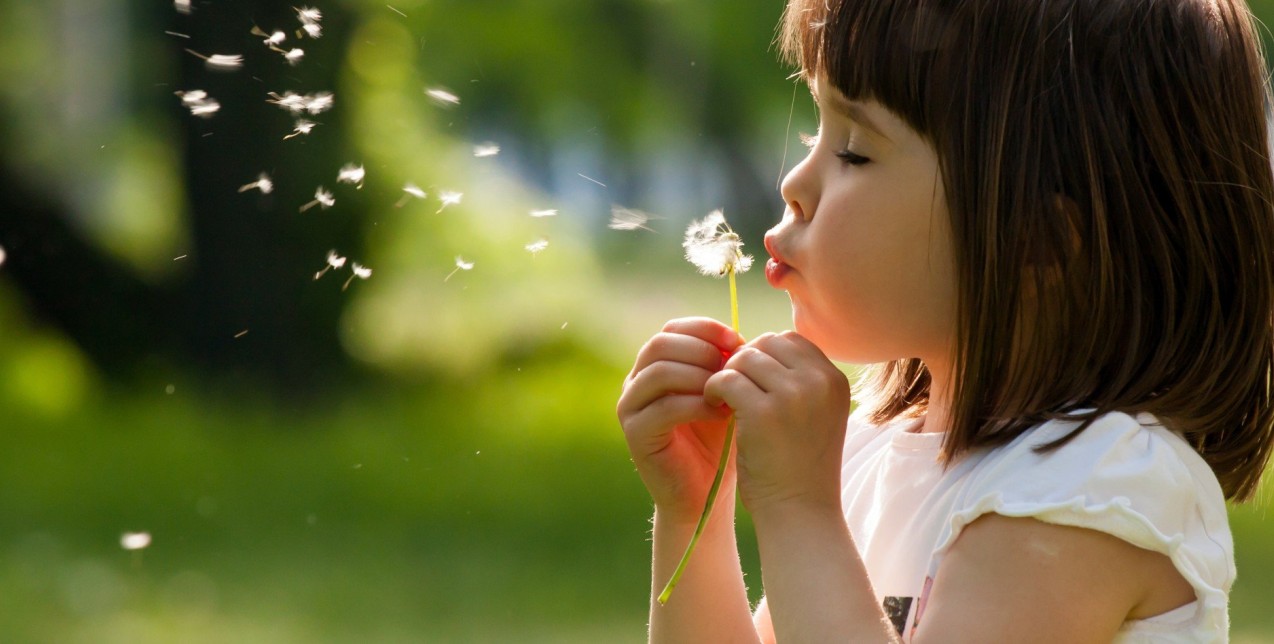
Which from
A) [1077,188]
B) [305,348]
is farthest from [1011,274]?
[305,348]

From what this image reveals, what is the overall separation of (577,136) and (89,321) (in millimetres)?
2662

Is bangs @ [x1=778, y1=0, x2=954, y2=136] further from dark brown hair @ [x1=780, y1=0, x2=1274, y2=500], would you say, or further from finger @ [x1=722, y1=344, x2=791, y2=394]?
finger @ [x1=722, y1=344, x2=791, y2=394]

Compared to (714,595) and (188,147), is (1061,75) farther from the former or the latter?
(188,147)

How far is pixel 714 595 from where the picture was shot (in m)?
1.30

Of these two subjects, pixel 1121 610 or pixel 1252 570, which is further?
pixel 1252 570

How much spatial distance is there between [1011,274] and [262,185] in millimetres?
3272

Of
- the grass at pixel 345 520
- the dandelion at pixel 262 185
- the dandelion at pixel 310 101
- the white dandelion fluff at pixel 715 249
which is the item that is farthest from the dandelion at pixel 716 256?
the dandelion at pixel 262 185

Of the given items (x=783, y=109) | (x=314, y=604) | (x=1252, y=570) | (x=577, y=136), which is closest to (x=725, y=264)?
(x=314, y=604)

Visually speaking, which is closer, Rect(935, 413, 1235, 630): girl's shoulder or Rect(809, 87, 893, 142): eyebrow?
Rect(935, 413, 1235, 630): girl's shoulder

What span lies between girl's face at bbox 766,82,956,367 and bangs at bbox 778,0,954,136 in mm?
11

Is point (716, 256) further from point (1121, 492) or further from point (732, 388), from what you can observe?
point (1121, 492)

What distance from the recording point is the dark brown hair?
110 centimetres

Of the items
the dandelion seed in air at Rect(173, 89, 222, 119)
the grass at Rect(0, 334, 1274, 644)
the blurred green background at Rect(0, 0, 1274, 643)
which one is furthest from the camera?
the dandelion seed in air at Rect(173, 89, 222, 119)

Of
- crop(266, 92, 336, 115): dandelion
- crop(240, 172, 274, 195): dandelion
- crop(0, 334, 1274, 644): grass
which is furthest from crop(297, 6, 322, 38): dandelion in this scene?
crop(0, 334, 1274, 644): grass
